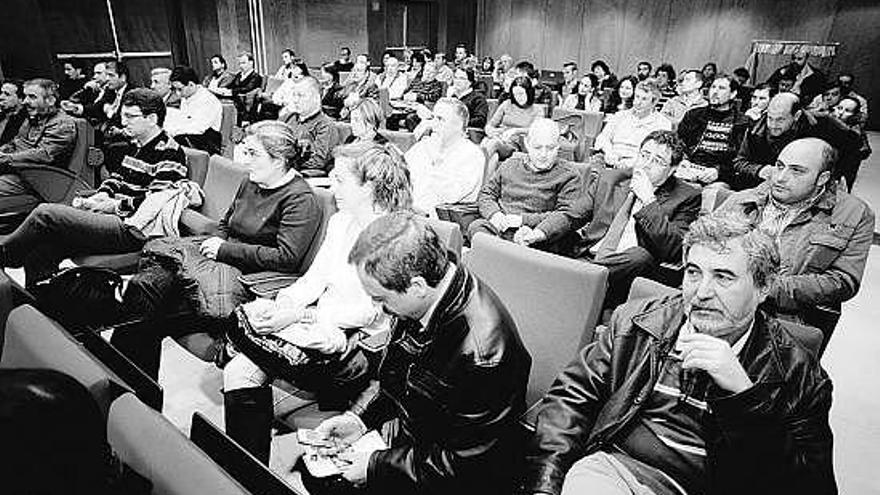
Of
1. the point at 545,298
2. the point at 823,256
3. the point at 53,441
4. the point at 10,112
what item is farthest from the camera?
the point at 10,112

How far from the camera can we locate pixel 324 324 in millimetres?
1823

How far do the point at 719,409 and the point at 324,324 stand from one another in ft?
3.95

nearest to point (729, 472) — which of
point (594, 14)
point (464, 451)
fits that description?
point (464, 451)

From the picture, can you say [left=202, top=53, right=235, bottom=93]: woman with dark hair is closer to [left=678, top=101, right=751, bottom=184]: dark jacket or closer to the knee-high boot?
[left=678, top=101, right=751, bottom=184]: dark jacket

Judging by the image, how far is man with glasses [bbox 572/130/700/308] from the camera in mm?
2436

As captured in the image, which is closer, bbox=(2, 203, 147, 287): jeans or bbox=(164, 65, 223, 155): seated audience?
bbox=(2, 203, 147, 287): jeans

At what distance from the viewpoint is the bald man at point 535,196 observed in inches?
118

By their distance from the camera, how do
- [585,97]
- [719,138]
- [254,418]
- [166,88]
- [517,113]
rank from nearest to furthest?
[254,418]
[719,138]
[517,113]
[166,88]
[585,97]

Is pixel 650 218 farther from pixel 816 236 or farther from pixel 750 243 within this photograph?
pixel 750 243

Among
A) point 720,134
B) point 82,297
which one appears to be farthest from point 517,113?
point 82,297

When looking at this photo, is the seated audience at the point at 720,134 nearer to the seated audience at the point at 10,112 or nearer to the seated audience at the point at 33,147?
the seated audience at the point at 33,147

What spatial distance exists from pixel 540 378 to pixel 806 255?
4.38 ft

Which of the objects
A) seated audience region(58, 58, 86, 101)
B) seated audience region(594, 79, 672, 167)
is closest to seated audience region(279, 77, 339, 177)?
seated audience region(594, 79, 672, 167)

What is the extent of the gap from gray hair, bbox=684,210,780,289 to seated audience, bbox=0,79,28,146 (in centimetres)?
512
